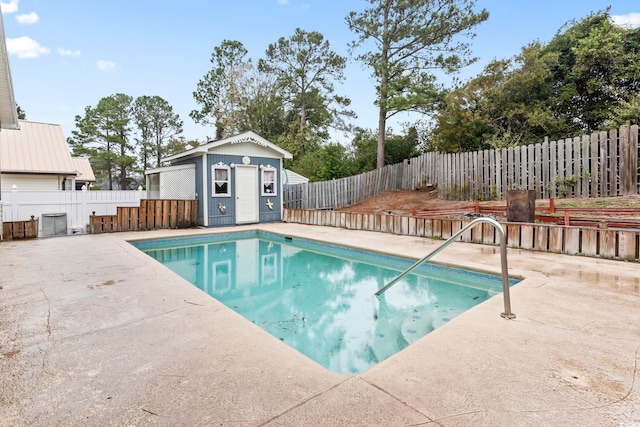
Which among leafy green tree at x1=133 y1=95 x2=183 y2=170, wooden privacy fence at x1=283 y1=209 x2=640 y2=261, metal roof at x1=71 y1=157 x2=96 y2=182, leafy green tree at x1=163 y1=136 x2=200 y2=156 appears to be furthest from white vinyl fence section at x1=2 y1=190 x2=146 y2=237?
leafy green tree at x1=133 y1=95 x2=183 y2=170

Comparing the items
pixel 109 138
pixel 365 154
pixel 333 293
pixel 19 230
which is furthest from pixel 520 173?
pixel 109 138

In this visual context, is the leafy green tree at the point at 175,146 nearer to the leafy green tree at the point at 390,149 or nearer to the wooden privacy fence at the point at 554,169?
the leafy green tree at the point at 390,149

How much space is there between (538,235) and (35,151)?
17110 mm

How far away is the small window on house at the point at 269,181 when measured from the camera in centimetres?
1155

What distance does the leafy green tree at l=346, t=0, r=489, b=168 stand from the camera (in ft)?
42.9

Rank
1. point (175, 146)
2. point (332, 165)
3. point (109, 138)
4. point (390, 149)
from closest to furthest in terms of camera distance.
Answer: point (332, 165), point (390, 149), point (109, 138), point (175, 146)

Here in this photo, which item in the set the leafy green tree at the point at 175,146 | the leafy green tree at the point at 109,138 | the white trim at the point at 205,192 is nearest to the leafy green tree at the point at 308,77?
the leafy green tree at the point at 175,146

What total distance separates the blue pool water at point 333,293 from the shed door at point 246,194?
3.36 m

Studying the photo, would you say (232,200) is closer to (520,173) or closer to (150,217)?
(150,217)

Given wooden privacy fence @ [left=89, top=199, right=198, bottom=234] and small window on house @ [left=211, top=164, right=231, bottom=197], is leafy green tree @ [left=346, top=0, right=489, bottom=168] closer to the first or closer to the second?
small window on house @ [left=211, top=164, right=231, bottom=197]

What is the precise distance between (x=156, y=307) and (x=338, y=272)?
127 inches

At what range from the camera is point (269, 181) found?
11.7 metres

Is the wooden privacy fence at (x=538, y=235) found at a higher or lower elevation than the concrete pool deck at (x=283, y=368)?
higher

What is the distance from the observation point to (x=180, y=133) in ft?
90.5
